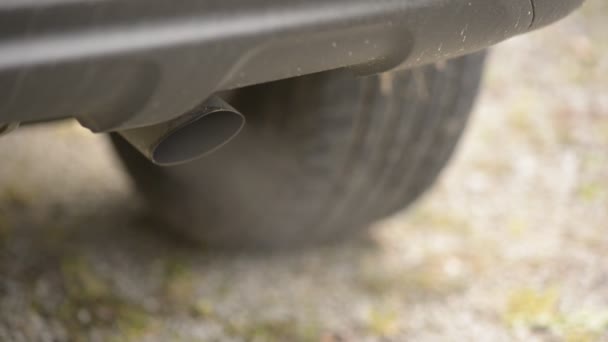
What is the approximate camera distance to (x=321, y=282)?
5.21 ft

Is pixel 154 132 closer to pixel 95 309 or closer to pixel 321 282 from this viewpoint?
pixel 95 309

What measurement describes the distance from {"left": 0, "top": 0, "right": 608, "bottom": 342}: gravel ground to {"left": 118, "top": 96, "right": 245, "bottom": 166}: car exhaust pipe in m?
0.57

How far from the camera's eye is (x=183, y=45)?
68 cm

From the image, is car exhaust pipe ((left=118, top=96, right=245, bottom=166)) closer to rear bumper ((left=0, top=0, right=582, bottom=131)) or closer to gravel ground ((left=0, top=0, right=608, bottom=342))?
rear bumper ((left=0, top=0, right=582, bottom=131))

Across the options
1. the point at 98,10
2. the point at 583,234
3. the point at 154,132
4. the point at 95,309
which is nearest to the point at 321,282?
the point at 95,309

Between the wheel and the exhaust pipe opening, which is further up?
the wheel

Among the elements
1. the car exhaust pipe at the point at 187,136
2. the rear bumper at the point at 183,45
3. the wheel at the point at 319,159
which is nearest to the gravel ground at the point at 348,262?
the wheel at the point at 319,159

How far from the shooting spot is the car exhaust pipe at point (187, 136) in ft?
2.67

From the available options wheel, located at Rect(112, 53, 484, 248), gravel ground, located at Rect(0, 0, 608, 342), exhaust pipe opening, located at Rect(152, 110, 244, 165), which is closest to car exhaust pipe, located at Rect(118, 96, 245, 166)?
exhaust pipe opening, located at Rect(152, 110, 244, 165)

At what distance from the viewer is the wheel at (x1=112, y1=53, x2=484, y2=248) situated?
4.29 ft

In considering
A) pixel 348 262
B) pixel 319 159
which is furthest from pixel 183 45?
pixel 348 262

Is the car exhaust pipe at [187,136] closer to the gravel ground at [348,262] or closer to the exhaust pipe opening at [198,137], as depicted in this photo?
the exhaust pipe opening at [198,137]

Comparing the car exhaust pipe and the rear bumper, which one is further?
the car exhaust pipe

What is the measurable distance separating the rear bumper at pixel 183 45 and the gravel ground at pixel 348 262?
27.6 inches
